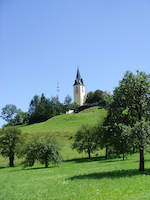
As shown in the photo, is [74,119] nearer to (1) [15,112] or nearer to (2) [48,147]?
(1) [15,112]

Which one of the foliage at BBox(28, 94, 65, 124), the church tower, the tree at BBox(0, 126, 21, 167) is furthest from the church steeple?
the tree at BBox(0, 126, 21, 167)

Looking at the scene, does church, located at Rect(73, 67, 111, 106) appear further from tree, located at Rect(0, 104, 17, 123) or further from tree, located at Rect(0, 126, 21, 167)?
tree, located at Rect(0, 126, 21, 167)

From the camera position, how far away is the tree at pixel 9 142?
48906 millimetres

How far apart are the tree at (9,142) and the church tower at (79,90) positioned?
436ft

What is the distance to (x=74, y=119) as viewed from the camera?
107062 mm

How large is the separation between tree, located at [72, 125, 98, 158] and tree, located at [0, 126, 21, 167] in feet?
49.7

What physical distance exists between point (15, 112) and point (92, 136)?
104498mm

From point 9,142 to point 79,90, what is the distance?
458 feet

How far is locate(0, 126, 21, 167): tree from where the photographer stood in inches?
1925

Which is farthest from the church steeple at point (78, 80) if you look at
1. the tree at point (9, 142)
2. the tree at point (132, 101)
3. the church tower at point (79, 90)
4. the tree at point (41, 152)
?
the tree at point (132, 101)

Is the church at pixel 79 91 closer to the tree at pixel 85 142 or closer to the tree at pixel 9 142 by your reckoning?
the tree at pixel 85 142

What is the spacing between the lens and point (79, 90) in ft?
611

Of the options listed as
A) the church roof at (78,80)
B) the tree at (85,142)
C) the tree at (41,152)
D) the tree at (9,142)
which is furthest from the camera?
the church roof at (78,80)

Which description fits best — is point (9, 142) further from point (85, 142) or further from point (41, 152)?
point (85, 142)
